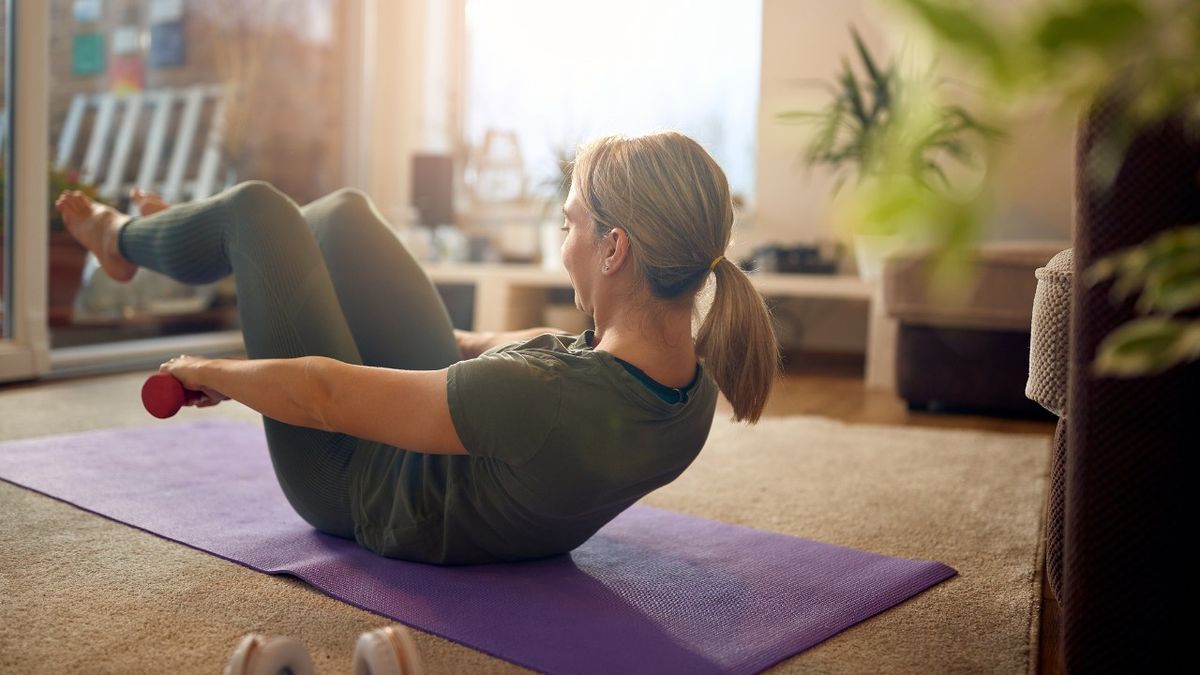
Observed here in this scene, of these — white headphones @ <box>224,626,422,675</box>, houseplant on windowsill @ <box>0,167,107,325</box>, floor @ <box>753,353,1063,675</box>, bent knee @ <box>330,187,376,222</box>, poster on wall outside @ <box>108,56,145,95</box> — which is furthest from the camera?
poster on wall outside @ <box>108,56,145,95</box>

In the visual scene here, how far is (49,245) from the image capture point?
3381 mm

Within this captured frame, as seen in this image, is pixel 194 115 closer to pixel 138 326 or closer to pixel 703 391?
pixel 138 326

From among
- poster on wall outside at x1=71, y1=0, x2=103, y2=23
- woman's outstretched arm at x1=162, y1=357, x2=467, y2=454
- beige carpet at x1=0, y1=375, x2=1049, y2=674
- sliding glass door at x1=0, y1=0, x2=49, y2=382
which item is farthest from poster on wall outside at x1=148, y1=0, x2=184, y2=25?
woman's outstretched arm at x1=162, y1=357, x2=467, y2=454

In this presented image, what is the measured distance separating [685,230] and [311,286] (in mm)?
575

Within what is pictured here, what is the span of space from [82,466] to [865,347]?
3.44 metres

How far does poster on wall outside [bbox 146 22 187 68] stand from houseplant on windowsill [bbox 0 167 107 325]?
655 mm

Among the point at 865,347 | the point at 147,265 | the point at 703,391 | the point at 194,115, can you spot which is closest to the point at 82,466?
the point at 147,265

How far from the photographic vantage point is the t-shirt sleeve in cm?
124

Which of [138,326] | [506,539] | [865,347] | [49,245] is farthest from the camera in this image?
[865,347]

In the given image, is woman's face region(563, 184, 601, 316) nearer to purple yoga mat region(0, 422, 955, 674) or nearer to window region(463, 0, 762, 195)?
purple yoga mat region(0, 422, 955, 674)

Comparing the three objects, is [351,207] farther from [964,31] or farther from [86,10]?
[86,10]

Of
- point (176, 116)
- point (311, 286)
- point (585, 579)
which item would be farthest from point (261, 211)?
point (176, 116)

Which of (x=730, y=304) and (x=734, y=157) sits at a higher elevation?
(x=734, y=157)

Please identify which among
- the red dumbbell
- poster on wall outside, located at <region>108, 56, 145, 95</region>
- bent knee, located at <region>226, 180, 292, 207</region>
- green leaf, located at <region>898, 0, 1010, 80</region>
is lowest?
the red dumbbell
